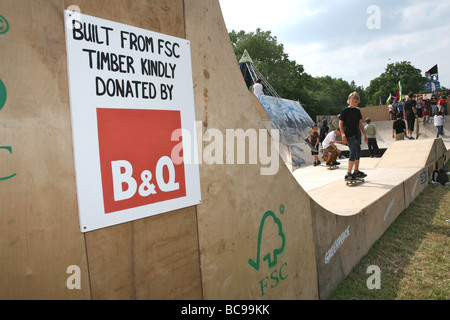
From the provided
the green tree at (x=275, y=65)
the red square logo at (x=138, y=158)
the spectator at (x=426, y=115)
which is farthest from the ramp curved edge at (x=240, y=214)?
the green tree at (x=275, y=65)

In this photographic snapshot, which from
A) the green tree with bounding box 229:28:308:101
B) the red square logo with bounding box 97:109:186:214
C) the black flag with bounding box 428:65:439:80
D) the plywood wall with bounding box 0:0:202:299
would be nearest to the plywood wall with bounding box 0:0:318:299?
the plywood wall with bounding box 0:0:202:299

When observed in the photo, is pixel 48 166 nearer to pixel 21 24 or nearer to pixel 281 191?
pixel 21 24

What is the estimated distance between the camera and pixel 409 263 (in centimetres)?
357

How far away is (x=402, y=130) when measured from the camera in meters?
12.9

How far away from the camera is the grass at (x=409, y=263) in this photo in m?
2.97

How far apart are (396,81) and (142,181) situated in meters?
93.4

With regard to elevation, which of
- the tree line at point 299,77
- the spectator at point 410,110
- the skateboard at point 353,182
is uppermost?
the tree line at point 299,77

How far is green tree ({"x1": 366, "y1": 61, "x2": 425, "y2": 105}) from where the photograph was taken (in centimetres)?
7694

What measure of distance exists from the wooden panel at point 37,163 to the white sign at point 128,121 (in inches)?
2.1

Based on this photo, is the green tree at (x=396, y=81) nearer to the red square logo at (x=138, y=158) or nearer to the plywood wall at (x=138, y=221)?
the plywood wall at (x=138, y=221)

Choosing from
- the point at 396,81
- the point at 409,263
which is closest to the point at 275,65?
the point at 396,81

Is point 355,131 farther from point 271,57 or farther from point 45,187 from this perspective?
point 271,57
